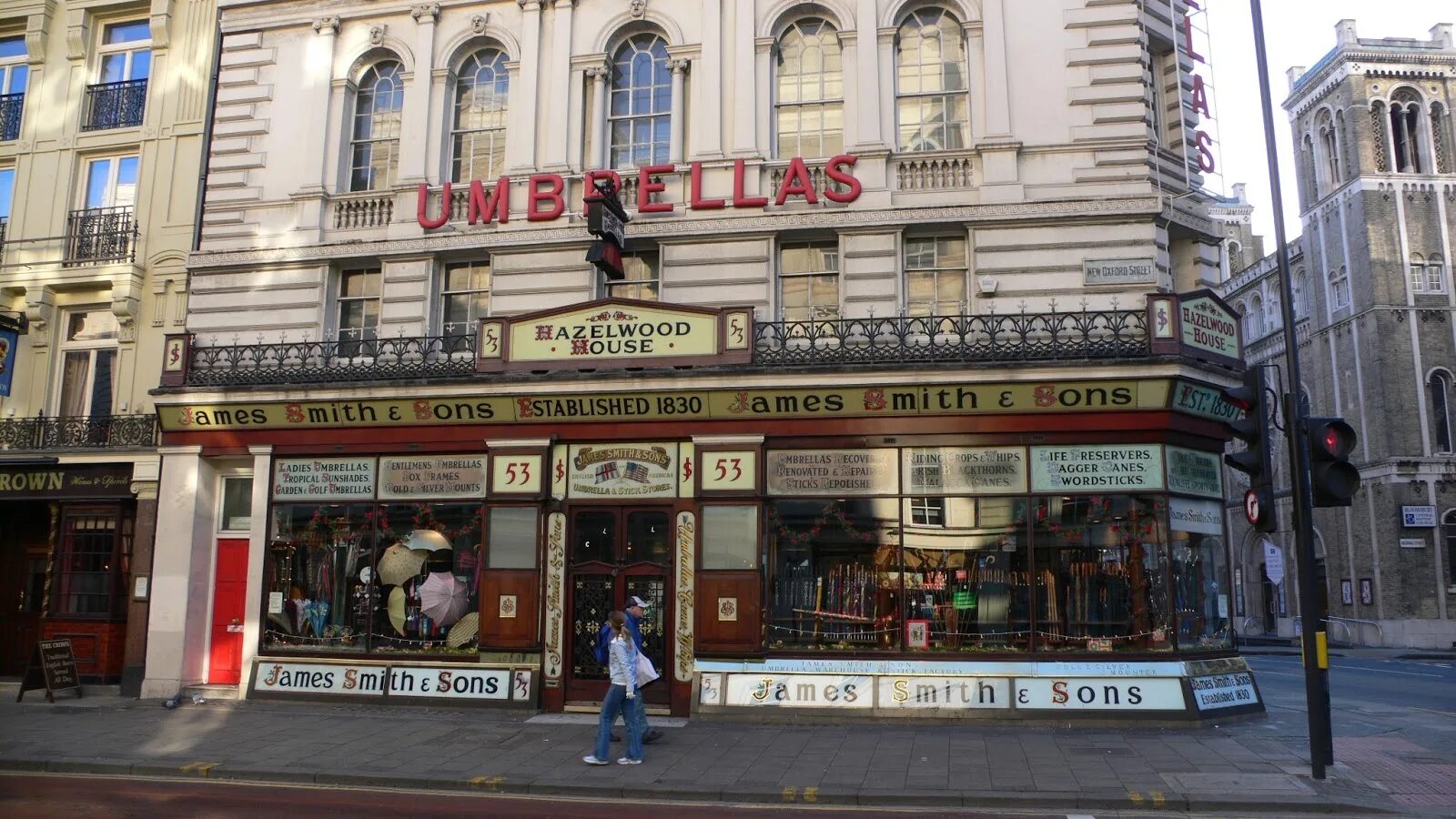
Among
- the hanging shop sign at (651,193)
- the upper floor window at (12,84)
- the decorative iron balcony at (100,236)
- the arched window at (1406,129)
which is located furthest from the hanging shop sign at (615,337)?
the arched window at (1406,129)

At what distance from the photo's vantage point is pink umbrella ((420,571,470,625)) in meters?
17.5

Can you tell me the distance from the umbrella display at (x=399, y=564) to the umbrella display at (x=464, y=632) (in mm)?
1232

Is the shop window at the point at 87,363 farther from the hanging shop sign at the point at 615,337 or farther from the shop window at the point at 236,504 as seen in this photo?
the hanging shop sign at the point at 615,337

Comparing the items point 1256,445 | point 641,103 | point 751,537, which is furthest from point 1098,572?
point 641,103

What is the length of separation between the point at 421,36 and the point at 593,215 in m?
6.33

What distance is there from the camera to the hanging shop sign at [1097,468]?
50.7ft

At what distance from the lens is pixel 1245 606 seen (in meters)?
55.2

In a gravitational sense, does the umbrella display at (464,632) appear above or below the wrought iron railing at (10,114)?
below

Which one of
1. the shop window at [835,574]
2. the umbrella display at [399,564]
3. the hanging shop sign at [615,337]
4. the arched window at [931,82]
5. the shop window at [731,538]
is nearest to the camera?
the shop window at [835,574]

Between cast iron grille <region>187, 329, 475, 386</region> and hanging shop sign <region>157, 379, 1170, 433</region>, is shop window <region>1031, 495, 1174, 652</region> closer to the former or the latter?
hanging shop sign <region>157, 379, 1170, 433</region>

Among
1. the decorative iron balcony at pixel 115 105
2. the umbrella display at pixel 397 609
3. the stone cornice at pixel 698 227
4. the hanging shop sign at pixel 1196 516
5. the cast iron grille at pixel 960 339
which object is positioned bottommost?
the umbrella display at pixel 397 609

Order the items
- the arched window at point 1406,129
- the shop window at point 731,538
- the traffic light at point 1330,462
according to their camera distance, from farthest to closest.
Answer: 1. the arched window at point 1406,129
2. the shop window at point 731,538
3. the traffic light at point 1330,462

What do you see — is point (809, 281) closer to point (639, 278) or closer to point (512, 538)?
point (639, 278)

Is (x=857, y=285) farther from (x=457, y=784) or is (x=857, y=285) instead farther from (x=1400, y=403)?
(x=1400, y=403)
